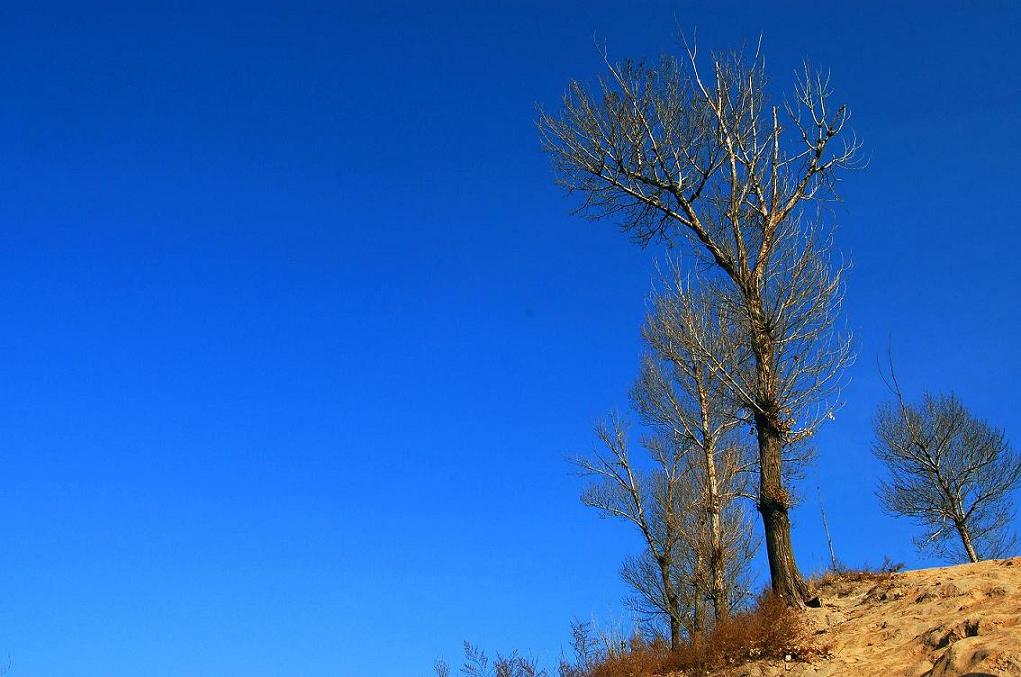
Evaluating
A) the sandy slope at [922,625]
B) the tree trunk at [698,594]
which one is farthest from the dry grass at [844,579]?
the tree trunk at [698,594]

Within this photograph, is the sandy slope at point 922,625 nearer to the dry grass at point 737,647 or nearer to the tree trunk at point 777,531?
the dry grass at point 737,647

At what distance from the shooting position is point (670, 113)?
13.3 meters

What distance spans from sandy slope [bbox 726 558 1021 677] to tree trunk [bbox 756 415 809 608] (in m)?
0.45

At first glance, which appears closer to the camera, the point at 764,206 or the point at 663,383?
the point at 764,206

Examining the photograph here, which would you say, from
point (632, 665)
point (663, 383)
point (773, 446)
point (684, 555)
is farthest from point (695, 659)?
point (684, 555)

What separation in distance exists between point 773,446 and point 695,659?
10.3 ft

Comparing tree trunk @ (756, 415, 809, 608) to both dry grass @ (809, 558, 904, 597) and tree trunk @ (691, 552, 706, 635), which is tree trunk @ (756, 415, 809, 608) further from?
tree trunk @ (691, 552, 706, 635)

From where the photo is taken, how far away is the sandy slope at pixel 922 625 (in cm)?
776

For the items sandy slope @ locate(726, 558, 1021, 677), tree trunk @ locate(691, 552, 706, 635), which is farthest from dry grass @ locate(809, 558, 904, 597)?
tree trunk @ locate(691, 552, 706, 635)

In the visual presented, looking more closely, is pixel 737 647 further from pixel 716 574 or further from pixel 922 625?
pixel 716 574

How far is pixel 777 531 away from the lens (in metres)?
11.3

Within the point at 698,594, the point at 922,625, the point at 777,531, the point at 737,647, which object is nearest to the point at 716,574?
the point at 698,594

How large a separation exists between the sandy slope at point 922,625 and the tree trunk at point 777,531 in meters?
0.45

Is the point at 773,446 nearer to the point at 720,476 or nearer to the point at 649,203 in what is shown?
the point at 649,203
